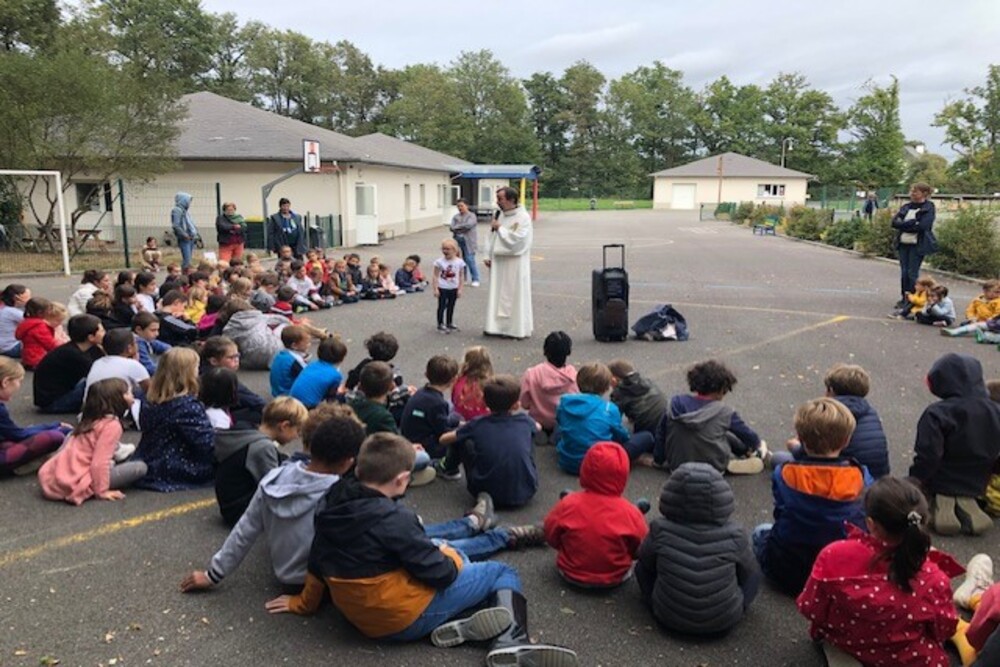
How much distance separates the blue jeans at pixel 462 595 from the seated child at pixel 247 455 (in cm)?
142

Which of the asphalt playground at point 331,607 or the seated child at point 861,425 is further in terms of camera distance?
the seated child at point 861,425

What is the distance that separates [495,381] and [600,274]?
5500mm

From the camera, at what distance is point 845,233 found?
2792cm

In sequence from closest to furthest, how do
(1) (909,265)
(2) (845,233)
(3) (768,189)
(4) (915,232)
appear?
(4) (915,232), (1) (909,265), (2) (845,233), (3) (768,189)

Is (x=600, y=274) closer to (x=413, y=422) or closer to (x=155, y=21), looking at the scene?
(x=413, y=422)

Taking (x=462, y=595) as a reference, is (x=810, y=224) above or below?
above

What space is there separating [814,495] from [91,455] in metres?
4.43

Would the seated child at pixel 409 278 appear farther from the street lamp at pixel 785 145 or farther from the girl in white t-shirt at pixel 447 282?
the street lamp at pixel 785 145

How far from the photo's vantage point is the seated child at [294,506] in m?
3.62

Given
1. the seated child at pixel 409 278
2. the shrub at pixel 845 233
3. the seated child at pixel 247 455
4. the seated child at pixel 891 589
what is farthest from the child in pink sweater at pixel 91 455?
the shrub at pixel 845 233

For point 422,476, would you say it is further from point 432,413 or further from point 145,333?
point 145,333

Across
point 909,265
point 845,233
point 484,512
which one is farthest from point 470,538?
point 845,233

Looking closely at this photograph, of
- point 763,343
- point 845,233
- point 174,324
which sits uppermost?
point 845,233


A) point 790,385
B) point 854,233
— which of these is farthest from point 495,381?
point 854,233
